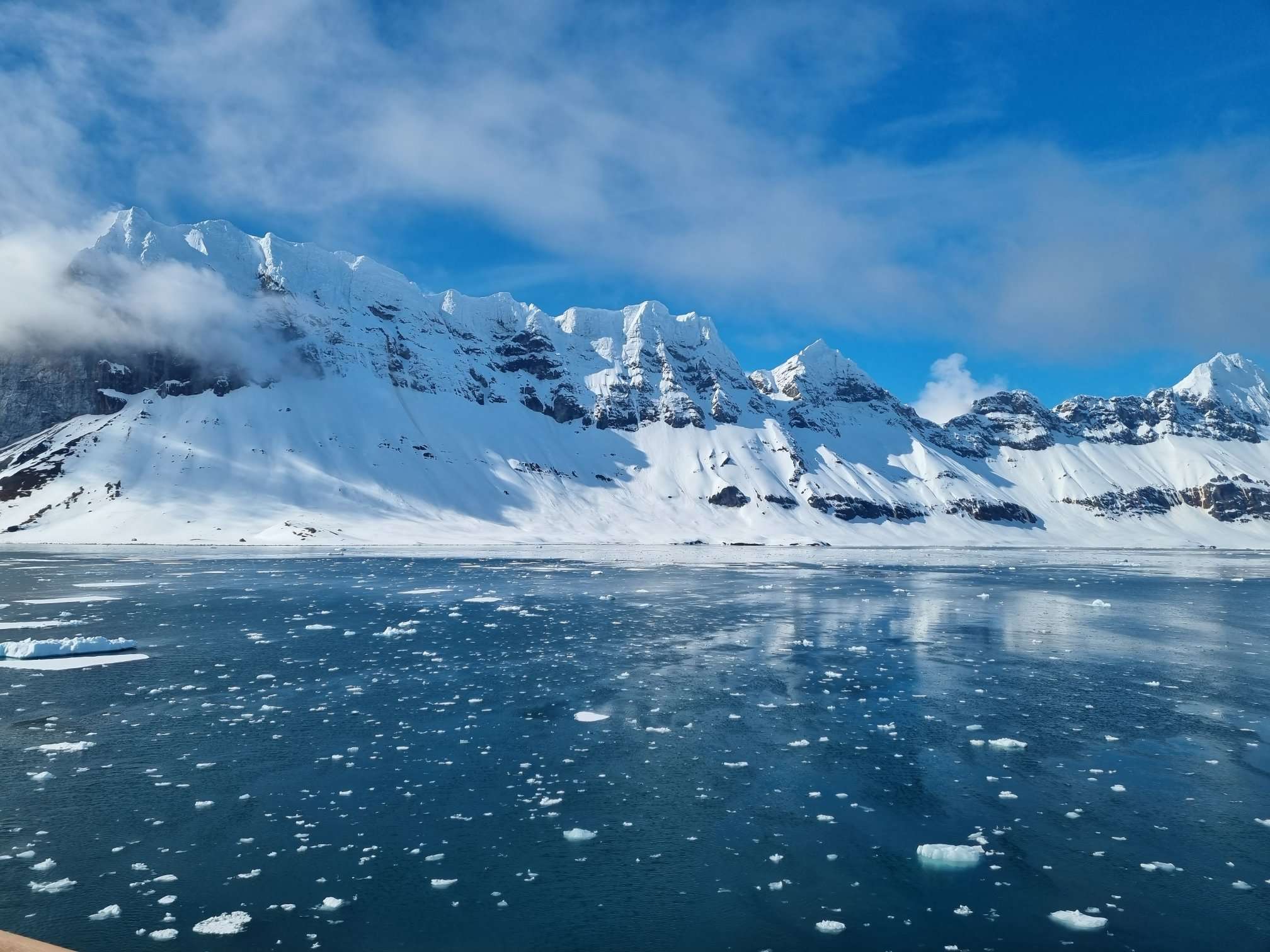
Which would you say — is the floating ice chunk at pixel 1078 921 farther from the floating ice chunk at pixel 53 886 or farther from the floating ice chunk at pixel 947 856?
the floating ice chunk at pixel 53 886

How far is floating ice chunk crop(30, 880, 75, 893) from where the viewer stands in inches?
412

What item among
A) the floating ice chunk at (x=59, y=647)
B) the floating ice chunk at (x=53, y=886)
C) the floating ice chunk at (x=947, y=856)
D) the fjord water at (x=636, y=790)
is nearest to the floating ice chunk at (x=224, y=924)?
the fjord water at (x=636, y=790)

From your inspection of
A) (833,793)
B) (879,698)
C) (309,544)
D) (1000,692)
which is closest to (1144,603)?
(1000,692)

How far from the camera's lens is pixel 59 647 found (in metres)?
26.8

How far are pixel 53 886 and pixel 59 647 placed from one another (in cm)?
2030

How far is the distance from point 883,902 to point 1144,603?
49.7m

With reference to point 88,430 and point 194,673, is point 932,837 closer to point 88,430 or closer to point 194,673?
point 194,673

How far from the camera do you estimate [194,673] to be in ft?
80.1

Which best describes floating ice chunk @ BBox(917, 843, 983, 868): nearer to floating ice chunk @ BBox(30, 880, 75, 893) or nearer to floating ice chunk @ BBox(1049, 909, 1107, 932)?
floating ice chunk @ BBox(1049, 909, 1107, 932)

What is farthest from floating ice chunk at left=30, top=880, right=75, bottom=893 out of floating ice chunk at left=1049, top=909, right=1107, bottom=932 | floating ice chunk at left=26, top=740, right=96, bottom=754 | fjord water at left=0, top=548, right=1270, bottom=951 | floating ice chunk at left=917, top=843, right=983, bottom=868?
floating ice chunk at left=1049, top=909, right=1107, bottom=932

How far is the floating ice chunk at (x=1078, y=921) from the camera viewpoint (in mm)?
9977

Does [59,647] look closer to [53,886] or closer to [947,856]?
[53,886]

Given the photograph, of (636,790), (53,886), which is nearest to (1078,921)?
(636,790)

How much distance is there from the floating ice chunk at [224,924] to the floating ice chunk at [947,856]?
9.79 metres
